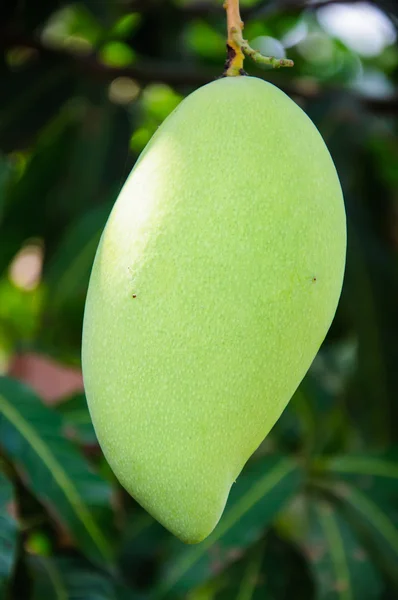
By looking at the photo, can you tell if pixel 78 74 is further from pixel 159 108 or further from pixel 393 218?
pixel 393 218

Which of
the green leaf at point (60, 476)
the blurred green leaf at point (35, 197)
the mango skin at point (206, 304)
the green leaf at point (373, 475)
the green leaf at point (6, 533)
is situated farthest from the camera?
the blurred green leaf at point (35, 197)

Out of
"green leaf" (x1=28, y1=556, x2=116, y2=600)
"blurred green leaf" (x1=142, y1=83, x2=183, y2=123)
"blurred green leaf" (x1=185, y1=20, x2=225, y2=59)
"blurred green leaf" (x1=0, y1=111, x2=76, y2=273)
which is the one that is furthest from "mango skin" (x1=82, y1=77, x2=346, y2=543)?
"blurred green leaf" (x1=185, y1=20, x2=225, y2=59)

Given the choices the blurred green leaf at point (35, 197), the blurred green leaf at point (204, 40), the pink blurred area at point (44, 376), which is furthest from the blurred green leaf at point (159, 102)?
the pink blurred area at point (44, 376)

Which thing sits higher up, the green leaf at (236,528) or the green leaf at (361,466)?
the green leaf at (236,528)

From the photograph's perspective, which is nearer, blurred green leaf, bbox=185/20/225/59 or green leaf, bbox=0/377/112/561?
green leaf, bbox=0/377/112/561

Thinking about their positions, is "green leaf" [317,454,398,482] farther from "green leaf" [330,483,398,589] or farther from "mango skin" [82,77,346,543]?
"mango skin" [82,77,346,543]

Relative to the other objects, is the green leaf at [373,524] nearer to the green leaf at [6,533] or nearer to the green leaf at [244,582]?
the green leaf at [244,582]

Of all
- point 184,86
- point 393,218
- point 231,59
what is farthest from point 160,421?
point 393,218
